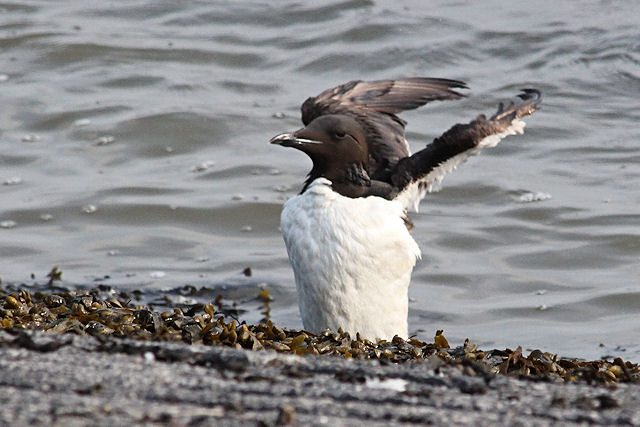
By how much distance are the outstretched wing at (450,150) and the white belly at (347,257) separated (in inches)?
6.9

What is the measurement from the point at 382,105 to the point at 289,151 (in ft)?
15.3

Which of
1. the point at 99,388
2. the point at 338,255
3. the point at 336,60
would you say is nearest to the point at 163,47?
the point at 336,60

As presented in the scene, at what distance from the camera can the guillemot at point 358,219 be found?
6.07m

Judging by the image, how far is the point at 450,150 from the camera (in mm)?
6184

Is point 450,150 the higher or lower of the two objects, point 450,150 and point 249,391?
the higher

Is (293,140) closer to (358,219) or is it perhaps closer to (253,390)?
(358,219)

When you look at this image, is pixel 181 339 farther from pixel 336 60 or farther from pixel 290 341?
pixel 336 60

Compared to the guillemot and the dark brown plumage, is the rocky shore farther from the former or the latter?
the dark brown plumage

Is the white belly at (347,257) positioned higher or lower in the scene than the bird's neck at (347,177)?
lower

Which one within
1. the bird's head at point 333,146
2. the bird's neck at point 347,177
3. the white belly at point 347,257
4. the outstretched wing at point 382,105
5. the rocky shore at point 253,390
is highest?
the outstretched wing at point 382,105

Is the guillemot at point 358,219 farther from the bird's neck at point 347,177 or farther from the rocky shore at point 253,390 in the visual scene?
the rocky shore at point 253,390

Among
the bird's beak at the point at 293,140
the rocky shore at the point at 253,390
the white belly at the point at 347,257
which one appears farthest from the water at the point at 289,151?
the rocky shore at the point at 253,390

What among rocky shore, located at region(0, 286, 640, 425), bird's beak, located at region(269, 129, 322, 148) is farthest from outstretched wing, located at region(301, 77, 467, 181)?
rocky shore, located at region(0, 286, 640, 425)

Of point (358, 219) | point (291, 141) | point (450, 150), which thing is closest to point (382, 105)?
point (450, 150)
